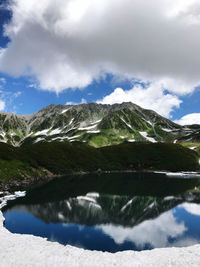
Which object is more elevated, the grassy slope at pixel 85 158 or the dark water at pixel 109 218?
the grassy slope at pixel 85 158

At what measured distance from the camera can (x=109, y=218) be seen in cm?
5347

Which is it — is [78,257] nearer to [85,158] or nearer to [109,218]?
[109,218]

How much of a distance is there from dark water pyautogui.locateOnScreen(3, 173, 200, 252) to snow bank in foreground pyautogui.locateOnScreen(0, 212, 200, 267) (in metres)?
6.08

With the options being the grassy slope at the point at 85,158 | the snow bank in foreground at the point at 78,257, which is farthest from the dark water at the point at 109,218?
the grassy slope at the point at 85,158

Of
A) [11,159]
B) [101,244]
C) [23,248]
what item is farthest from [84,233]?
[11,159]

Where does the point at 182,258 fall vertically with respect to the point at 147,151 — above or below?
below

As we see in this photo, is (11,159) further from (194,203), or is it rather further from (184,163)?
(184,163)

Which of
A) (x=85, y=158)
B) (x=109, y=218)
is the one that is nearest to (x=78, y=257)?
(x=109, y=218)

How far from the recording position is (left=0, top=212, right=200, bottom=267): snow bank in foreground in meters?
25.9

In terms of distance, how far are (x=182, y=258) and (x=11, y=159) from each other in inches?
4300

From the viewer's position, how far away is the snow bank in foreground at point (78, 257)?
25905 millimetres

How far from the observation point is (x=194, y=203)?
7044 centimetres

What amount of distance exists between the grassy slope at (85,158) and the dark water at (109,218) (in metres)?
41.9

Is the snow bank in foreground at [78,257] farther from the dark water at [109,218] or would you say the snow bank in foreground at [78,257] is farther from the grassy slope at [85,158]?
the grassy slope at [85,158]
